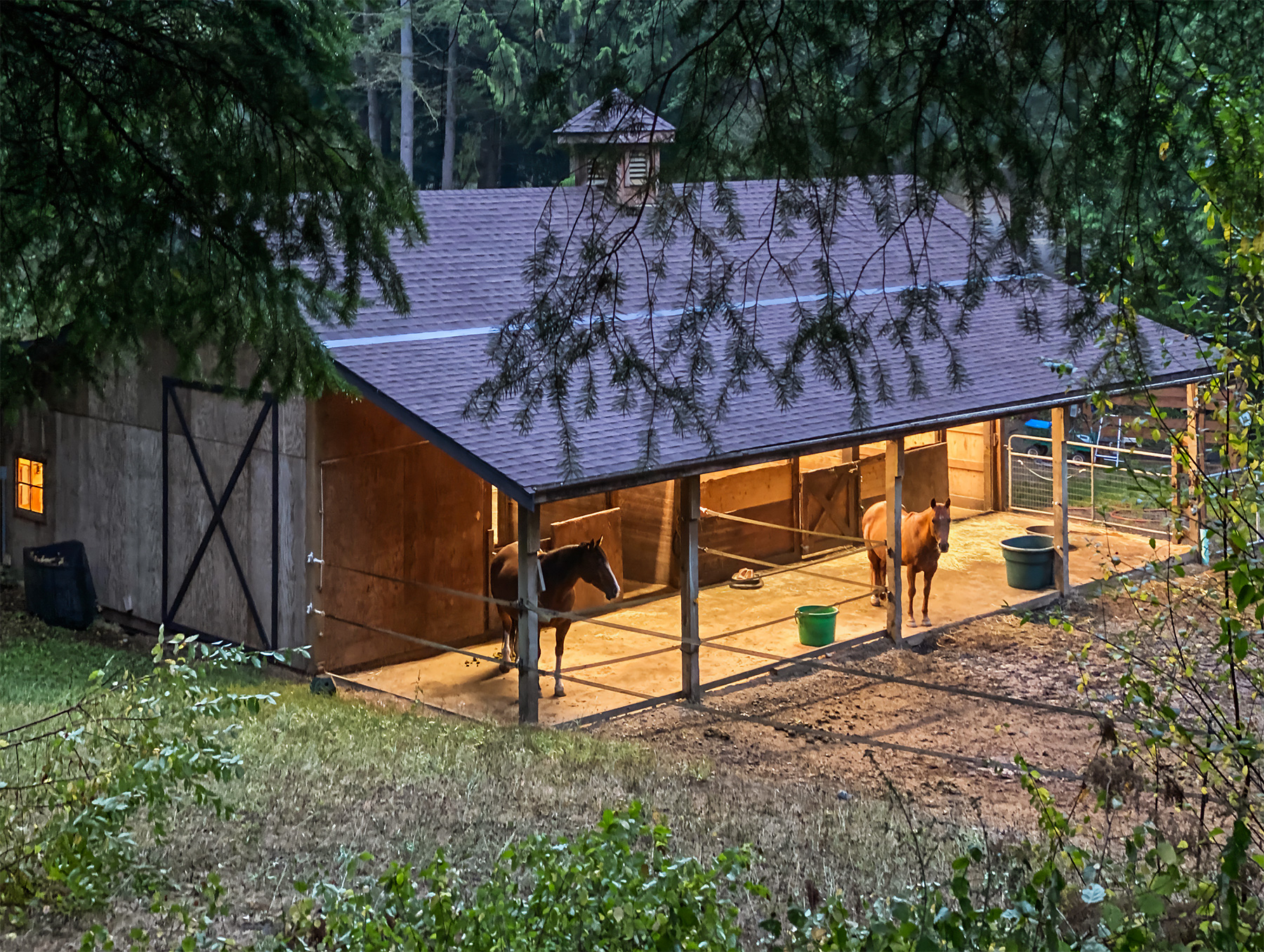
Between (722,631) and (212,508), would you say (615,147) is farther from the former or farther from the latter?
(722,631)

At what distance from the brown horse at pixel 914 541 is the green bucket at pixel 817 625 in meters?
0.91

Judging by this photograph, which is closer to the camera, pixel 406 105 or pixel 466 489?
pixel 466 489

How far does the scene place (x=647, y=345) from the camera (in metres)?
11.6

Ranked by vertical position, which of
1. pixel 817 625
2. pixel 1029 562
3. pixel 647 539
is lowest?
pixel 817 625

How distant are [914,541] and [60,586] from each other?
9.72 metres

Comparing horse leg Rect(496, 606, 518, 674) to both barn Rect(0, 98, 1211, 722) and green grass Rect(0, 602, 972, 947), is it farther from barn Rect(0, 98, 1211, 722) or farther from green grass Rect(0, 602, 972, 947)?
green grass Rect(0, 602, 972, 947)

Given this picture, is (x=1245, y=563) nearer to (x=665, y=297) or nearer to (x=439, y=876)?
(x=439, y=876)

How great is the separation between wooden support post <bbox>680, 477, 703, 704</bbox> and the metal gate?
4026 millimetres

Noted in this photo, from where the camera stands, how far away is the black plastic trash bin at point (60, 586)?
15.0 meters

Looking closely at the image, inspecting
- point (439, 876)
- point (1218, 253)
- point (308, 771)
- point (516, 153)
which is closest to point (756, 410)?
point (308, 771)

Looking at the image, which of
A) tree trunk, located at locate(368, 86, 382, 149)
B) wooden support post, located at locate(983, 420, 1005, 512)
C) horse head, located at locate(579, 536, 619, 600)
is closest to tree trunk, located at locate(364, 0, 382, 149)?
tree trunk, located at locate(368, 86, 382, 149)

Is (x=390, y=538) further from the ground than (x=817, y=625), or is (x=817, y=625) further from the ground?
(x=390, y=538)

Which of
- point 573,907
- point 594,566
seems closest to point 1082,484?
point 594,566

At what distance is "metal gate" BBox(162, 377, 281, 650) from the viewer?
1322 centimetres
